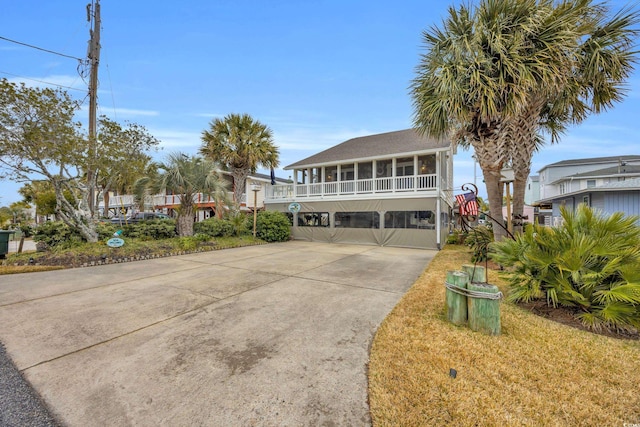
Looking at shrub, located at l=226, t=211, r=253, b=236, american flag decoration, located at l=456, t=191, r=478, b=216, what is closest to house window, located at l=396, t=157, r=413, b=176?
american flag decoration, located at l=456, t=191, r=478, b=216

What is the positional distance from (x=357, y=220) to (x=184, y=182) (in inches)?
357

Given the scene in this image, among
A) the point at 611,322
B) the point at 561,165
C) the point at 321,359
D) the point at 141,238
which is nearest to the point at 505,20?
the point at 611,322

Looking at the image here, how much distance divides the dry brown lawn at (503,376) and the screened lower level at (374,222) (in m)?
8.93

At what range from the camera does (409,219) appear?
13242 mm

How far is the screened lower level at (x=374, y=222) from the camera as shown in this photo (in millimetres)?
12484

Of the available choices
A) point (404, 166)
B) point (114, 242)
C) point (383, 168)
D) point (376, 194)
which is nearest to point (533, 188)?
point (404, 166)

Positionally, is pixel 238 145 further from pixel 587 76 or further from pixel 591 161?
pixel 591 161

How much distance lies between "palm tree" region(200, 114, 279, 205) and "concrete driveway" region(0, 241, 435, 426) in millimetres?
11118

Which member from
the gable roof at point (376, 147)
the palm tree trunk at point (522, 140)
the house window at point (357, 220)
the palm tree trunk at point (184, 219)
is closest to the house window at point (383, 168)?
the gable roof at point (376, 147)

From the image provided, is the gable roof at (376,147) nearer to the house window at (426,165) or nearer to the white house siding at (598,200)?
the house window at (426,165)

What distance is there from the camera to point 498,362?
106 inches

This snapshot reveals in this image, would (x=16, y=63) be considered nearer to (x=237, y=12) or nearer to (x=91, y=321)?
(x=237, y=12)

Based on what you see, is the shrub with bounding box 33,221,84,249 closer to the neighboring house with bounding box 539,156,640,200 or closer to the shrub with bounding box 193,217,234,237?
the shrub with bounding box 193,217,234,237

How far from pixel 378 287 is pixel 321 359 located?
3117 millimetres
